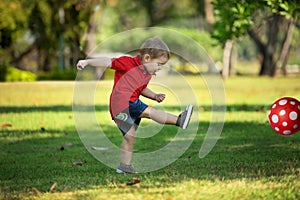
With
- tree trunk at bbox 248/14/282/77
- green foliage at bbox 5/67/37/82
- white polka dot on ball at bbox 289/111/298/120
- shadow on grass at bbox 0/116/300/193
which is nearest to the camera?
shadow on grass at bbox 0/116/300/193

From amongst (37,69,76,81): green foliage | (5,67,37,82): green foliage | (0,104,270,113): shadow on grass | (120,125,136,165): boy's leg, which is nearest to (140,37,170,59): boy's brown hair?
(120,125,136,165): boy's leg

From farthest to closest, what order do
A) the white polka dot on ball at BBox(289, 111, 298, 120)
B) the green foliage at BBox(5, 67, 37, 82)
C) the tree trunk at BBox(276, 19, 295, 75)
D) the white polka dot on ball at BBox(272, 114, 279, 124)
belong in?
1. the tree trunk at BBox(276, 19, 295, 75)
2. the green foliage at BBox(5, 67, 37, 82)
3. the white polka dot on ball at BBox(272, 114, 279, 124)
4. the white polka dot on ball at BBox(289, 111, 298, 120)

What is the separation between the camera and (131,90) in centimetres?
637

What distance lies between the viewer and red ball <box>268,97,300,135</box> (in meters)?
7.15

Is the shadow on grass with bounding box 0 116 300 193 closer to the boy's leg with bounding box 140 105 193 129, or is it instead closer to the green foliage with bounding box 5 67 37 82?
the boy's leg with bounding box 140 105 193 129

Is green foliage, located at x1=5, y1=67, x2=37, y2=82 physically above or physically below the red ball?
below

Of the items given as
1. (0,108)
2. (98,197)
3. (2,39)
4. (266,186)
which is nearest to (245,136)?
(266,186)

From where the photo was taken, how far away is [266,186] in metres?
5.27

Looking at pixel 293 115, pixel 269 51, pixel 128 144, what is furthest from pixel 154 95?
pixel 269 51

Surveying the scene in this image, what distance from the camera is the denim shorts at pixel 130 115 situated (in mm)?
6340

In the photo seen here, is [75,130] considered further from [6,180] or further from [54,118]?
[6,180]

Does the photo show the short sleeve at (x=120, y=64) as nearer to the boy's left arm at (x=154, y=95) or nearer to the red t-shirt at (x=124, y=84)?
the red t-shirt at (x=124, y=84)

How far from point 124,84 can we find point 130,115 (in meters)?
0.32

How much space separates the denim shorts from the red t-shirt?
0.13 ft
